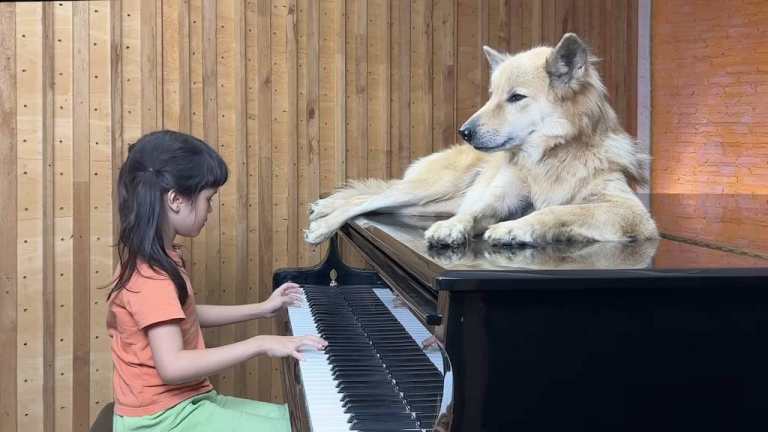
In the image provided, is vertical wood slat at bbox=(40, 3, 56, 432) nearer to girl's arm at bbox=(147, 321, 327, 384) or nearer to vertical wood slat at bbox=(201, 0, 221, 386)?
vertical wood slat at bbox=(201, 0, 221, 386)

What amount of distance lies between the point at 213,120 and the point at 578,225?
2.36 metres

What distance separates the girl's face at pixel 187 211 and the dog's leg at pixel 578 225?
0.78 metres

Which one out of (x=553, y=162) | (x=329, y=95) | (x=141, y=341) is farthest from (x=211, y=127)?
(x=553, y=162)

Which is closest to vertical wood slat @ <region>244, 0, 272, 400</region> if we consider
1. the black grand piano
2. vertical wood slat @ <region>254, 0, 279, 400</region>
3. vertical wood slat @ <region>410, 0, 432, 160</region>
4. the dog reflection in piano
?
vertical wood slat @ <region>254, 0, 279, 400</region>

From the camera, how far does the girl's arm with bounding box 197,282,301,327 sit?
90.5 inches

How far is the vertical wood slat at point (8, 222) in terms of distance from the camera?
3.26 metres

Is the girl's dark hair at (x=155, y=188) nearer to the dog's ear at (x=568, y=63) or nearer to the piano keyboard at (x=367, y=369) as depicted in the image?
the piano keyboard at (x=367, y=369)

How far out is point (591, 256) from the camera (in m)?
1.27

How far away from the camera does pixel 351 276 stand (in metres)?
2.73

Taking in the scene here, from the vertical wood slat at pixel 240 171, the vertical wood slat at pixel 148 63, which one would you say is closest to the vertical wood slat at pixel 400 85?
the vertical wood slat at pixel 240 171

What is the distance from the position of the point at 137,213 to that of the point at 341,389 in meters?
0.69

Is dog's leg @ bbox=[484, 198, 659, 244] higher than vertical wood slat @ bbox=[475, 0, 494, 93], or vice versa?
vertical wood slat @ bbox=[475, 0, 494, 93]

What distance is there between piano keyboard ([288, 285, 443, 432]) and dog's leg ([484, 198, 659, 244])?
1.02 feet

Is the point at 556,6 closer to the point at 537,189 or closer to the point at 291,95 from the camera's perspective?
the point at 291,95
